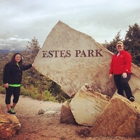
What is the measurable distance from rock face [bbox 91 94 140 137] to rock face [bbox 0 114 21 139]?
162 centimetres

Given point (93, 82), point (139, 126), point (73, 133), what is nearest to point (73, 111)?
point (73, 133)

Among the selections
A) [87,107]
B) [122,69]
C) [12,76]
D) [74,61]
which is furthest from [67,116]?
[122,69]

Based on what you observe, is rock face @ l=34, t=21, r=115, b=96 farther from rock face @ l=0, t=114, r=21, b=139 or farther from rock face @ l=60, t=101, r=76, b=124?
rock face @ l=0, t=114, r=21, b=139

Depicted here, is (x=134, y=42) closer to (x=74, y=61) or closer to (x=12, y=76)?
(x=74, y=61)

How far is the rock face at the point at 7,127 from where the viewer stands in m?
4.86

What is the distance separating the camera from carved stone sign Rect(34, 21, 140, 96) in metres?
6.23

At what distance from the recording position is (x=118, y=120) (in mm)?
4938

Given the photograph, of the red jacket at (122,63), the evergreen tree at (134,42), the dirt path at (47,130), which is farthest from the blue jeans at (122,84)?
the evergreen tree at (134,42)

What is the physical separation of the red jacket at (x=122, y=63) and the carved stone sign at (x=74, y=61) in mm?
487

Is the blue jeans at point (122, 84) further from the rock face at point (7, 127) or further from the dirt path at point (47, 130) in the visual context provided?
the rock face at point (7, 127)

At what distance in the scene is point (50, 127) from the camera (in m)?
5.49

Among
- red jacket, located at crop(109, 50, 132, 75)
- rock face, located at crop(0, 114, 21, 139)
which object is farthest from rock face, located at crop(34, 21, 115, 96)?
rock face, located at crop(0, 114, 21, 139)

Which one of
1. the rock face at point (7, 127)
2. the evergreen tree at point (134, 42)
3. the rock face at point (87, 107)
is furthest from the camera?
the evergreen tree at point (134, 42)

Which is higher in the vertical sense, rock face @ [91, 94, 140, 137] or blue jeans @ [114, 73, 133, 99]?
blue jeans @ [114, 73, 133, 99]
